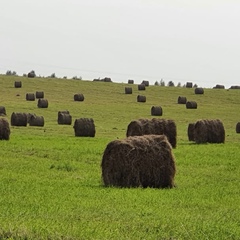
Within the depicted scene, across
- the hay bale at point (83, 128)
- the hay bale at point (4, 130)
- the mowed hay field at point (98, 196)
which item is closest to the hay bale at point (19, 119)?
the mowed hay field at point (98, 196)

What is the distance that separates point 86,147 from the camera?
26.5m

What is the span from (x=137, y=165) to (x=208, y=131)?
1489 cm

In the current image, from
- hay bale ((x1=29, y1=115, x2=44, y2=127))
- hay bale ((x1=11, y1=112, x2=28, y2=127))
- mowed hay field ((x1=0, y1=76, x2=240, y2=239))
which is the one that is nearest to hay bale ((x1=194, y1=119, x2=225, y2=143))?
mowed hay field ((x1=0, y1=76, x2=240, y2=239))

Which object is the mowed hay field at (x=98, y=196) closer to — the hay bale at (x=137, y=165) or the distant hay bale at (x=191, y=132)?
the hay bale at (x=137, y=165)

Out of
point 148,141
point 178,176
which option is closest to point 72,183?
point 148,141

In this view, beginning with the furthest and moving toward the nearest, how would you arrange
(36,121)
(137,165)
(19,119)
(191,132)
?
(36,121) → (19,119) → (191,132) → (137,165)

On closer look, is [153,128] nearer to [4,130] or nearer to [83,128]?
[4,130]

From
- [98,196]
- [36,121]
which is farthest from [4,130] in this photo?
[98,196]

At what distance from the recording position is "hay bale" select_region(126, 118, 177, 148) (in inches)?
1109


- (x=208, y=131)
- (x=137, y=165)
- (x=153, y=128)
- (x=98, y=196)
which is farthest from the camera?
(x=208, y=131)

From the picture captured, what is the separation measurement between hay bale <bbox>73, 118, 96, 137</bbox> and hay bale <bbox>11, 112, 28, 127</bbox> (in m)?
5.93

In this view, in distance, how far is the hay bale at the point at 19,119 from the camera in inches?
1527

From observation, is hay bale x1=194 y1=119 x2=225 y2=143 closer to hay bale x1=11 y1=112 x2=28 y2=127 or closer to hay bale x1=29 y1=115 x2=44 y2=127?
hay bale x1=29 y1=115 x2=44 y2=127

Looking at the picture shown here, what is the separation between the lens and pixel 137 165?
17172 millimetres
